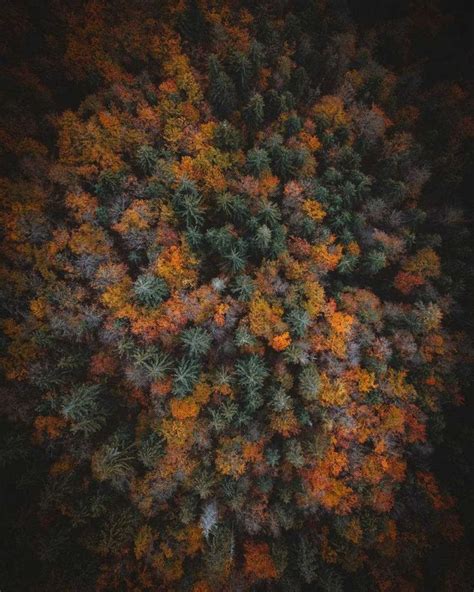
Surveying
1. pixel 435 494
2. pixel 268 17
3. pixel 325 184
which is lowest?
pixel 435 494

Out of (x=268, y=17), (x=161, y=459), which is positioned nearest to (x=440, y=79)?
(x=268, y=17)

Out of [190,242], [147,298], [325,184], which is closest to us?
[147,298]

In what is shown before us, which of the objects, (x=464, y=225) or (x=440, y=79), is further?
(x=440, y=79)

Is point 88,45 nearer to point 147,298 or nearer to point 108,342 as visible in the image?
point 147,298

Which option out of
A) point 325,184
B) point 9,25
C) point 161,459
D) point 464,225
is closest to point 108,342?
point 161,459

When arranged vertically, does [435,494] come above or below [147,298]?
below

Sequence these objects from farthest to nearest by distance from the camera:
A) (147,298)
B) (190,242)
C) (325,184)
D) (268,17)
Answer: (268,17) → (325,184) → (190,242) → (147,298)
